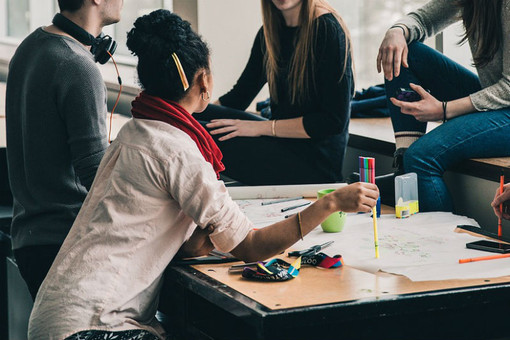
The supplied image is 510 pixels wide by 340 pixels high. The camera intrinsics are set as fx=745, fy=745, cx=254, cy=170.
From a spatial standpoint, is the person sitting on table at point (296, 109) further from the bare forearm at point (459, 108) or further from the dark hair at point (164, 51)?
the dark hair at point (164, 51)

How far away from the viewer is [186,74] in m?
1.47

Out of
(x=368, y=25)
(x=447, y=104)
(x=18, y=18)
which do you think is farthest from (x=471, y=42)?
(x=18, y=18)

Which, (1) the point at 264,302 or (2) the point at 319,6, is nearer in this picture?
(1) the point at 264,302

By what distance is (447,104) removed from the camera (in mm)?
2113

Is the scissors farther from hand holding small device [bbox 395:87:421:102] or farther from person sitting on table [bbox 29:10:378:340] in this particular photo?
hand holding small device [bbox 395:87:421:102]

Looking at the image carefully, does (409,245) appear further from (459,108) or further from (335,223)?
(459,108)

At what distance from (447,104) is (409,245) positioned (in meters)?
0.69

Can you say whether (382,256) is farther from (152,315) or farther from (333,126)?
(333,126)

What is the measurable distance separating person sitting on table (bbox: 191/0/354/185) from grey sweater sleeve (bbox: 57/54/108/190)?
804 millimetres

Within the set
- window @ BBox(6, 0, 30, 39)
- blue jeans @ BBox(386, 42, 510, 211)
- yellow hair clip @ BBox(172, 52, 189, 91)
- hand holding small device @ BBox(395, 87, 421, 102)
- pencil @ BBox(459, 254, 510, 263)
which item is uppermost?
window @ BBox(6, 0, 30, 39)

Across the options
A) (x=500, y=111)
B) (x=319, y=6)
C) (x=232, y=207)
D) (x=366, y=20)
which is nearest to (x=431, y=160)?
(x=500, y=111)

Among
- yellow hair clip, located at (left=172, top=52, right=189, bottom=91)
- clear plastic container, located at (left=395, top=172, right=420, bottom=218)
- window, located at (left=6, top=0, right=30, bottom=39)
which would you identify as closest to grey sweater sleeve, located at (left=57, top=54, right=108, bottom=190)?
yellow hair clip, located at (left=172, top=52, right=189, bottom=91)

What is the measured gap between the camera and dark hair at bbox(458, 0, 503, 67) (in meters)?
2.04

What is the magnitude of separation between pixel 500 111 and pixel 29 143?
1260mm
